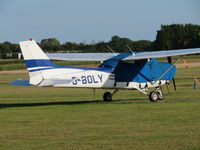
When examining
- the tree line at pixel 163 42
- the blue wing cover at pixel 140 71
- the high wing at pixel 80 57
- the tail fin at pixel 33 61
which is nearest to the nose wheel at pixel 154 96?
the blue wing cover at pixel 140 71

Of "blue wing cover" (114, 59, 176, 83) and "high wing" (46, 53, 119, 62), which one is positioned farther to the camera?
"high wing" (46, 53, 119, 62)

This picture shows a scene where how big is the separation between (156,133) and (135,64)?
29.1ft

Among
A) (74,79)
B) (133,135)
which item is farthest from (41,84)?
(133,135)

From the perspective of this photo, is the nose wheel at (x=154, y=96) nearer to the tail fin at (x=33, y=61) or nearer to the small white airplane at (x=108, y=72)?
the small white airplane at (x=108, y=72)

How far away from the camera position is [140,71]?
2072cm

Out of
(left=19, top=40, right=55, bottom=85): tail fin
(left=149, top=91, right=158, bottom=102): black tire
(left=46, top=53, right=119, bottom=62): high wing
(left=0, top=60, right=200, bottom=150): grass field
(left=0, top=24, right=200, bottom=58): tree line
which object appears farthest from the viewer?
(left=0, top=24, right=200, bottom=58): tree line

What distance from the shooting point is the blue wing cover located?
20.4m

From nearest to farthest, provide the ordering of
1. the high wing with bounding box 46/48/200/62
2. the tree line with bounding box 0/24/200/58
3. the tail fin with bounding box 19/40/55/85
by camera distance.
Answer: the tail fin with bounding box 19/40/55/85 → the high wing with bounding box 46/48/200/62 → the tree line with bounding box 0/24/200/58

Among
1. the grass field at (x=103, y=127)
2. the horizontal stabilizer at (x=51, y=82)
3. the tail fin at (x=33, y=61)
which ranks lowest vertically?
the grass field at (x=103, y=127)

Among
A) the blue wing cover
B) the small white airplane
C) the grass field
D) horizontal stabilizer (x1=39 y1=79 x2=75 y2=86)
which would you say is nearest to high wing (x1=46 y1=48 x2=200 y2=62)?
the small white airplane

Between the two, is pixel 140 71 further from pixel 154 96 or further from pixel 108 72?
pixel 108 72

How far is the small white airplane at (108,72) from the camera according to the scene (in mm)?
18125

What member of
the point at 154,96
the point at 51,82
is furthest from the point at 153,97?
the point at 51,82

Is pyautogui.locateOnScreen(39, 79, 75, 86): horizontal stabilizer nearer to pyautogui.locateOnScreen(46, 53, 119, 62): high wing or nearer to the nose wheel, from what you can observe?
the nose wheel
